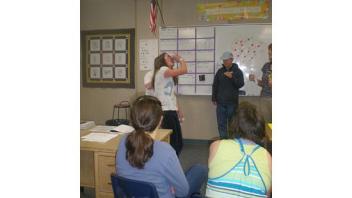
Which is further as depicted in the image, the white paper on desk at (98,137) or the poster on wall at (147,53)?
the poster on wall at (147,53)

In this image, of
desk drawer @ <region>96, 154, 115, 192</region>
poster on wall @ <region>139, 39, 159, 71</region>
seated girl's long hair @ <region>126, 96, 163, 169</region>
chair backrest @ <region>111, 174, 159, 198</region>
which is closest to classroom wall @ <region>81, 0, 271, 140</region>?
poster on wall @ <region>139, 39, 159, 71</region>

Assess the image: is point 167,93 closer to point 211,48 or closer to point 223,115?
point 223,115

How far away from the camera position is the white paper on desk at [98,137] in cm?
224

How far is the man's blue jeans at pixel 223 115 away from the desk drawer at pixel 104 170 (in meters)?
2.53

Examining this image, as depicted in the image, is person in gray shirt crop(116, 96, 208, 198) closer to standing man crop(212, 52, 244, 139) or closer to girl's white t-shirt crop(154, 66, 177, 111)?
girl's white t-shirt crop(154, 66, 177, 111)

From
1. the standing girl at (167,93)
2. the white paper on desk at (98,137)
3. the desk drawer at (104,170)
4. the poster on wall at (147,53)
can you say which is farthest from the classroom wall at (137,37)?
→ the desk drawer at (104,170)

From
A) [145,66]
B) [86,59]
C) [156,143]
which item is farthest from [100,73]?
[156,143]

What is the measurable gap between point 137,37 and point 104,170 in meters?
3.22

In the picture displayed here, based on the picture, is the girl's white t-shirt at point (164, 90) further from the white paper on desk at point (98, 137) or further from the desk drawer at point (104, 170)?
the desk drawer at point (104, 170)

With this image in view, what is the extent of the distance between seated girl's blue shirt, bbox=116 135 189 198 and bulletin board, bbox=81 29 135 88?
362cm
